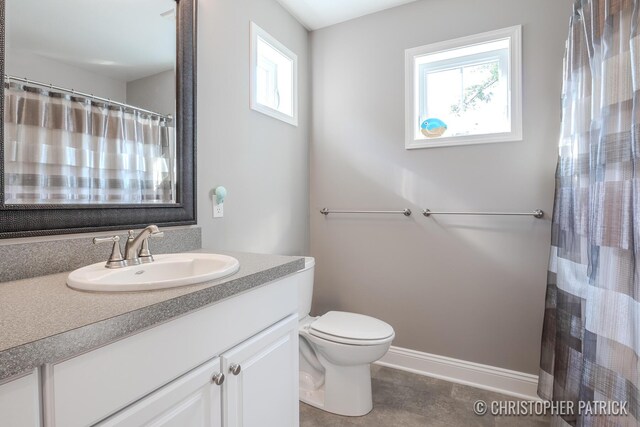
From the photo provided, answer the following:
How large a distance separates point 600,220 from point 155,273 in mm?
1457

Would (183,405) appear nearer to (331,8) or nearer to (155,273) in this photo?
(155,273)

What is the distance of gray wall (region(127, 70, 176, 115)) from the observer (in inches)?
52.4

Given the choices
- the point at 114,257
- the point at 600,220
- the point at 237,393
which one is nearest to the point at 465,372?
the point at 600,220

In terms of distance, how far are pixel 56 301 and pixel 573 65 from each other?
80.3 inches

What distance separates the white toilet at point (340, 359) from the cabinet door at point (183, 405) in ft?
2.84

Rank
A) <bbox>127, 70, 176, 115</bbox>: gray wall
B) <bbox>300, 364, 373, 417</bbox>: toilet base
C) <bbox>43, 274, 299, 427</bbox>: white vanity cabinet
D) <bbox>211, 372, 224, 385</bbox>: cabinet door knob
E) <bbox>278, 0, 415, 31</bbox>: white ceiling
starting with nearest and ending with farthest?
<bbox>43, 274, 299, 427</bbox>: white vanity cabinet, <bbox>211, 372, 224, 385</bbox>: cabinet door knob, <bbox>127, 70, 176, 115</bbox>: gray wall, <bbox>300, 364, 373, 417</bbox>: toilet base, <bbox>278, 0, 415, 31</bbox>: white ceiling

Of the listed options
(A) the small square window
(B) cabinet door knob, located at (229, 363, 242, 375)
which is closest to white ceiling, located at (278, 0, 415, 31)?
(A) the small square window

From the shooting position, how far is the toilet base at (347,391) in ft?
5.77

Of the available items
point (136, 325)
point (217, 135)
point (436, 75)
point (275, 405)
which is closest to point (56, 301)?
point (136, 325)

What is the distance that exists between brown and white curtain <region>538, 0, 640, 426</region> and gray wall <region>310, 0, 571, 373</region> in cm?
35

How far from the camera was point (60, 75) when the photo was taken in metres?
1.10

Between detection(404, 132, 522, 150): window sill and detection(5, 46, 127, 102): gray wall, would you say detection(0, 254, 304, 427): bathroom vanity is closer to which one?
detection(5, 46, 127, 102): gray wall

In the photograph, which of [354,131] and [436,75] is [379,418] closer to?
[354,131]

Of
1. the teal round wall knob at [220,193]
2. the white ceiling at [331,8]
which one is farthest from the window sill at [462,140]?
the teal round wall knob at [220,193]
